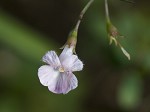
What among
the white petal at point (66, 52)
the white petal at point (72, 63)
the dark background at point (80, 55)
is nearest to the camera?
the white petal at point (72, 63)

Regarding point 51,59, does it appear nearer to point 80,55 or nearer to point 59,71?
point 59,71

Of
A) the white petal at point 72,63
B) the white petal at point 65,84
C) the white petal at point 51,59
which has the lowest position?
the white petal at point 65,84

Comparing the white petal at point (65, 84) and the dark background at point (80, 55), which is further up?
the dark background at point (80, 55)

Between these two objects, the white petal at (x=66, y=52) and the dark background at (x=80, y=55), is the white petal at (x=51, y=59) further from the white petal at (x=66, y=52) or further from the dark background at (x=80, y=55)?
the dark background at (x=80, y=55)

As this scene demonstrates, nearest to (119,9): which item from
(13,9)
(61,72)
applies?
(13,9)

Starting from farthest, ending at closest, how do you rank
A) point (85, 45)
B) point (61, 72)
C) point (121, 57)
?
point (85, 45), point (121, 57), point (61, 72)

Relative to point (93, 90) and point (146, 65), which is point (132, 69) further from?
point (93, 90)

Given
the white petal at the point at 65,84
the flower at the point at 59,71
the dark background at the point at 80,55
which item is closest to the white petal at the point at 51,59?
the flower at the point at 59,71

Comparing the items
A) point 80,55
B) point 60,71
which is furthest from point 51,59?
point 80,55
